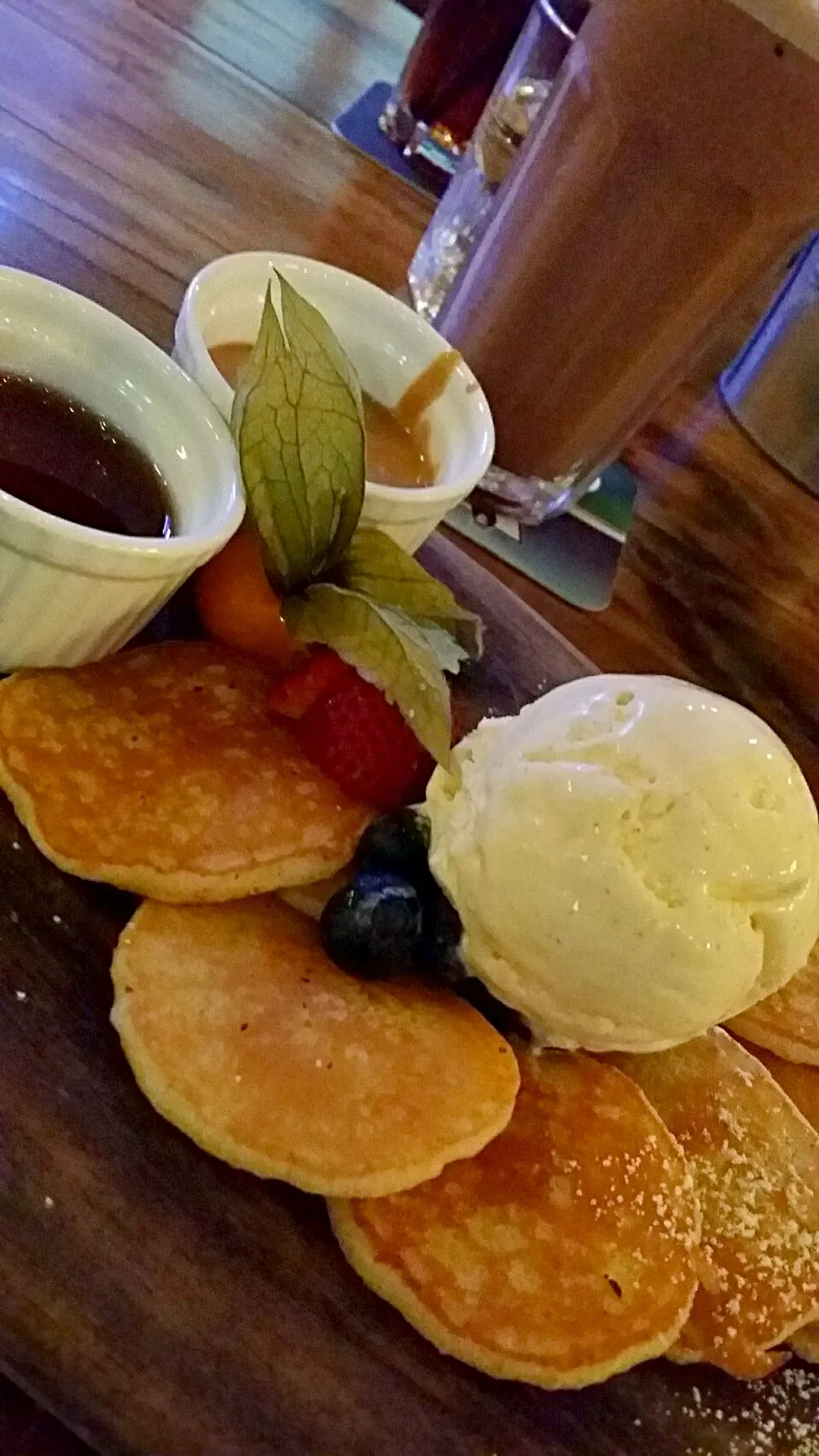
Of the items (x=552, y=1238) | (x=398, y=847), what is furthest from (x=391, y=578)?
(x=552, y=1238)

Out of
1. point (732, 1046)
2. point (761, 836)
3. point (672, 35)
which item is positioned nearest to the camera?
point (761, 836)

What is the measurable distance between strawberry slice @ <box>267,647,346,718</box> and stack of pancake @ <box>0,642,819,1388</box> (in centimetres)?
2

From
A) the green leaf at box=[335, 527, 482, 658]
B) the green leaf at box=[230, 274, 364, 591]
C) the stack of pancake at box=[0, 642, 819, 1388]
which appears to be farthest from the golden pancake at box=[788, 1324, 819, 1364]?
the green leaf at box=[230, 274, 364, 591]

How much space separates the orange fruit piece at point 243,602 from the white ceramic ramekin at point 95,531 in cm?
7

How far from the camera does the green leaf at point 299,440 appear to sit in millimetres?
878

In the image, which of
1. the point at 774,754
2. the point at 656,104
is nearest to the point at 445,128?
the point at 656,104

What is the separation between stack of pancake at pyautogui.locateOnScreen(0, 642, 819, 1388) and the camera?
0.75m

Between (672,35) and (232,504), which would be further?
(672,35)

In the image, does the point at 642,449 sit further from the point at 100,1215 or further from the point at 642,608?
the point at 100,1215

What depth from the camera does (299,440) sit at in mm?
893

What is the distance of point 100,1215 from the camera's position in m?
0.69

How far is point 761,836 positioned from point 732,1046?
0.21m

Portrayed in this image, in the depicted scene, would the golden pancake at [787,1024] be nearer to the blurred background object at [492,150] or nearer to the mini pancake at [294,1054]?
the mini pancake at [294,1054]

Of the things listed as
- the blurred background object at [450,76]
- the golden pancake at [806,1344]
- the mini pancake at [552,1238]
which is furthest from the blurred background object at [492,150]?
the golden pancake at [806,1344]
